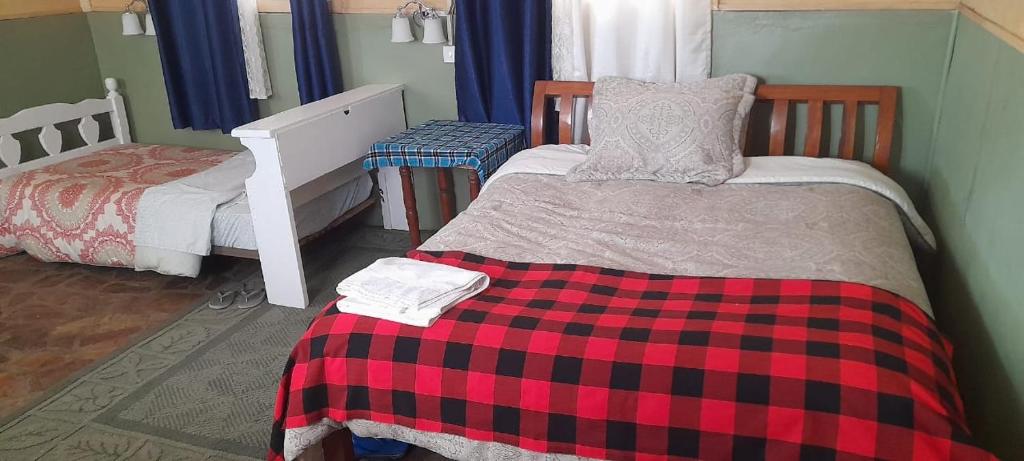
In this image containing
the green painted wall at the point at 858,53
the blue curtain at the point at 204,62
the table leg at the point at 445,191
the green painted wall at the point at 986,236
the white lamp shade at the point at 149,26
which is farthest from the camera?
the white lamp shade at the point at 149,26

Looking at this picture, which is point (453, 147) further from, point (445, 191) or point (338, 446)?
point (338, 446)

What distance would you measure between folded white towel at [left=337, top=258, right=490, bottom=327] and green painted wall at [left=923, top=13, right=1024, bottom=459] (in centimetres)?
116

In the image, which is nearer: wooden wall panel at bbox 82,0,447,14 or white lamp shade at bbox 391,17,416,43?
white lamp shade at bbox 391,17,416,43

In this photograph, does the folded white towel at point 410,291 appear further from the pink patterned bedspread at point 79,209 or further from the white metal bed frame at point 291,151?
the pink patterned bedspread at point 79,209

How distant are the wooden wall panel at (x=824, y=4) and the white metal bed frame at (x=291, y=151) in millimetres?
1540

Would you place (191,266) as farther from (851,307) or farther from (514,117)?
(851,307)

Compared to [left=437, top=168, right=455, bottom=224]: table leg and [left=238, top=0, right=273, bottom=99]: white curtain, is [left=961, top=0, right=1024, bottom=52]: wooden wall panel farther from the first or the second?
[left=238, top=0, right=273, bottom=99]: white curtain

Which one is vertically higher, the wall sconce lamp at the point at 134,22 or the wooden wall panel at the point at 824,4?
the wall sconce lamp at the point at 134,22

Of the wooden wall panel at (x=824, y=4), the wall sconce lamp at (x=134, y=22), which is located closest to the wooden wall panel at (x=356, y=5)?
the wall sconce lamp at (x=134, y=22)

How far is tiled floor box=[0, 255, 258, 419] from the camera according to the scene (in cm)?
260

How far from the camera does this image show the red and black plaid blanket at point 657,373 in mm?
→ 1362

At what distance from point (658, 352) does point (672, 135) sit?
1234 millimetres

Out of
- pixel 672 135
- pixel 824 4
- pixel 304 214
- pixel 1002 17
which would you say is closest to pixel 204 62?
pixel 304 214

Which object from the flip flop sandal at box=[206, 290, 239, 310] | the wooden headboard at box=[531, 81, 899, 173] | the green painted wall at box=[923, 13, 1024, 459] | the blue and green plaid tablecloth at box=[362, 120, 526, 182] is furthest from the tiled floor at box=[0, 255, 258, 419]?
the green painted wall at box=[923, 13, 1024, 459]
